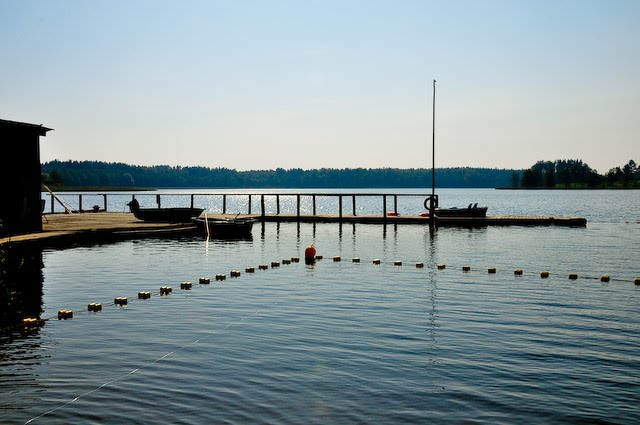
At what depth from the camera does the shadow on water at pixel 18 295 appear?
14648 millimetres

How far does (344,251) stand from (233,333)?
70.3 ft

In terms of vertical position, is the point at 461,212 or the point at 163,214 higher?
the point at 163,214

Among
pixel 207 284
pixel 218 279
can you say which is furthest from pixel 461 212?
pixel 207 284

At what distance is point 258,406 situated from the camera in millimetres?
9094

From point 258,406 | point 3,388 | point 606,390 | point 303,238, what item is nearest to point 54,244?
point 303,238

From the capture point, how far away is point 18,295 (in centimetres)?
1911

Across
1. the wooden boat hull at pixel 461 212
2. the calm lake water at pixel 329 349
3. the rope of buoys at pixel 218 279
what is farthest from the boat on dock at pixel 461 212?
the calm lake water at pixel 329 349

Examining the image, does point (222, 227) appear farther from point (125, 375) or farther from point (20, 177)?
point (125, 375)

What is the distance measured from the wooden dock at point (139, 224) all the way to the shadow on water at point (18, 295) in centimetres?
154

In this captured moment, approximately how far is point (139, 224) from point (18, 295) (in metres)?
27.9

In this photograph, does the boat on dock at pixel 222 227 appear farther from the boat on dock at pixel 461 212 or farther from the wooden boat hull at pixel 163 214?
the boat on dock at pixel 461 212

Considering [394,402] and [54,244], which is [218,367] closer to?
[394,402]

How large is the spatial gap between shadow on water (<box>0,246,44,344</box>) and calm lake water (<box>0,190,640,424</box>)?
1.46 feet

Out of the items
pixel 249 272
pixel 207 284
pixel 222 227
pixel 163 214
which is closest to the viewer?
pixel 207 284
